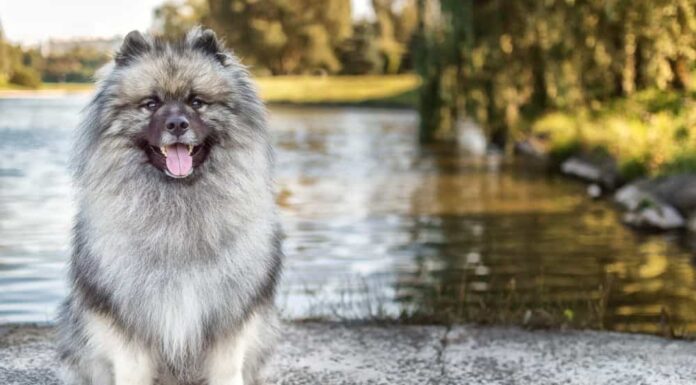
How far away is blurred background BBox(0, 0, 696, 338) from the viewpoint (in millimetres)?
8234

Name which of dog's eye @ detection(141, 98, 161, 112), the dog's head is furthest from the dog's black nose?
dog's eye @ detection(141, 98, 161, 112)

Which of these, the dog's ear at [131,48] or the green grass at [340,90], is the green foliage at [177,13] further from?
the dog's ear at [131,48]

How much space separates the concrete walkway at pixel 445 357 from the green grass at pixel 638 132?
32.6 ft

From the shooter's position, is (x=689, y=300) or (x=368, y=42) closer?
(x=689, y=300)

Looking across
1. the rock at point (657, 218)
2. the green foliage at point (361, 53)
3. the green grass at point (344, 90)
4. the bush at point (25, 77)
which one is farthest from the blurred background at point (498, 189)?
the green foliage at point (361, 53)

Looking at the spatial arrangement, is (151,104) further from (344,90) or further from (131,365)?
(344,90)

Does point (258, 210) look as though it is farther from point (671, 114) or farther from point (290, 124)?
point (290, 124)

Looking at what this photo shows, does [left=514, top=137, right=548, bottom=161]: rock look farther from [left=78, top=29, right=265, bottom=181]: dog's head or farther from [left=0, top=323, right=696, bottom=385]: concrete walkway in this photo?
[left=78, top=29, right=265, bottom=181]: dog's head

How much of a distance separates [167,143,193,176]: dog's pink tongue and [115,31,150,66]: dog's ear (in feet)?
1.45

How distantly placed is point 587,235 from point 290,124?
91.6 feet

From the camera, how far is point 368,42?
7206cm

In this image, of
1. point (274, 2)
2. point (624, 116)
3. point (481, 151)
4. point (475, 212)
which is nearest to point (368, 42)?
point (274, 2)

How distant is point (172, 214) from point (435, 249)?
8.00 meters

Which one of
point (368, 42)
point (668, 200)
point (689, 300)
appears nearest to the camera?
point (689, 300)
